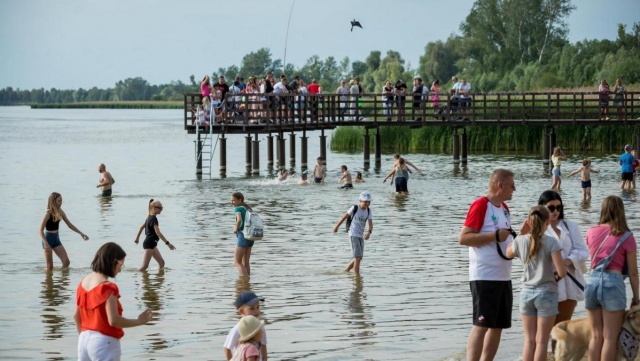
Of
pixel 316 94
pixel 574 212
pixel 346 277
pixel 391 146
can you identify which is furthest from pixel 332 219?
pixel 391 146

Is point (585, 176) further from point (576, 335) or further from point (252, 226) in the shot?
point (576, 335)

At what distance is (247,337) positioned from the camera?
7.87 m

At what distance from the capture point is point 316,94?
1704 inches

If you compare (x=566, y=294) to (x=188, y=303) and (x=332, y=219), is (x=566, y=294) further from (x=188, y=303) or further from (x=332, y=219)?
(x=332, y=219)

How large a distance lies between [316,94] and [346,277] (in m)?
25.6

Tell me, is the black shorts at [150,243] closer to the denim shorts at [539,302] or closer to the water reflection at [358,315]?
the water reflection at [358,315]

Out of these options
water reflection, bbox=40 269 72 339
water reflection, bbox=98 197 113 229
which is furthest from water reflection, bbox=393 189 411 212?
water reflection, bbox=40 269 72 339

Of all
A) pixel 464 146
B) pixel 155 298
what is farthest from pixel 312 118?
pixel 155 298

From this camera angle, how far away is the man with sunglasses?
9.52 m

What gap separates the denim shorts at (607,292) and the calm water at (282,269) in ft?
6.37

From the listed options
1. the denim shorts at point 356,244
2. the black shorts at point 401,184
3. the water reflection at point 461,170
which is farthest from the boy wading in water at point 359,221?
the water reflection at point 461,170

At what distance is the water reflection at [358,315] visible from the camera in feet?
44.5

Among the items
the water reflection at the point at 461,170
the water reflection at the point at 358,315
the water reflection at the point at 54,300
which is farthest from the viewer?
the water reflection at the point at 461,170

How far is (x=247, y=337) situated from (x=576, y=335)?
3.09 m
